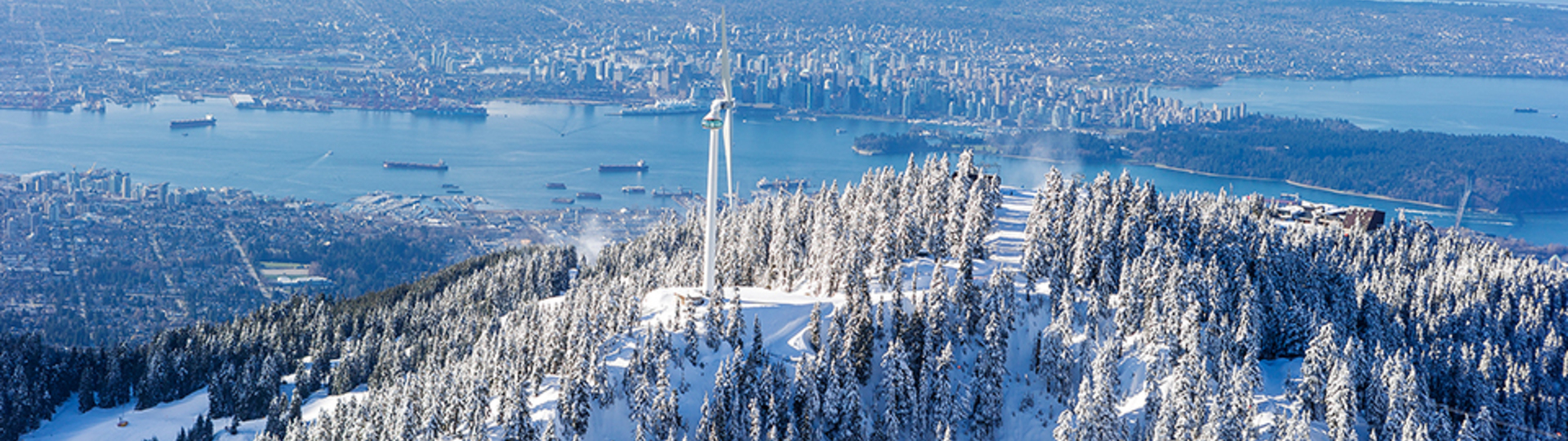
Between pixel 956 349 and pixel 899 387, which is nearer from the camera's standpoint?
pixel 899 387

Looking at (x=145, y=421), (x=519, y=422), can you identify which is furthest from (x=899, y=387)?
(x=145, y=421)

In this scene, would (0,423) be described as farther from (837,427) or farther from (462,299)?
(837,427)

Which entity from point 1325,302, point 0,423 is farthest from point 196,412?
point 1325,302

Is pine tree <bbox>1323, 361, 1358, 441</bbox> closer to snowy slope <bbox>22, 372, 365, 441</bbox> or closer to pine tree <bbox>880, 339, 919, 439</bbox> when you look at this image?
pine tree <bbox>880, 339, 919, 439</bbox>

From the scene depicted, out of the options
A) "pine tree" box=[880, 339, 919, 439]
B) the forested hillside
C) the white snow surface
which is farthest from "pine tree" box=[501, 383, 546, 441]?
"pine tree" box=[880, 339, 919, 439]

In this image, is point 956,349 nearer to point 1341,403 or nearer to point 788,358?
point 788,358
